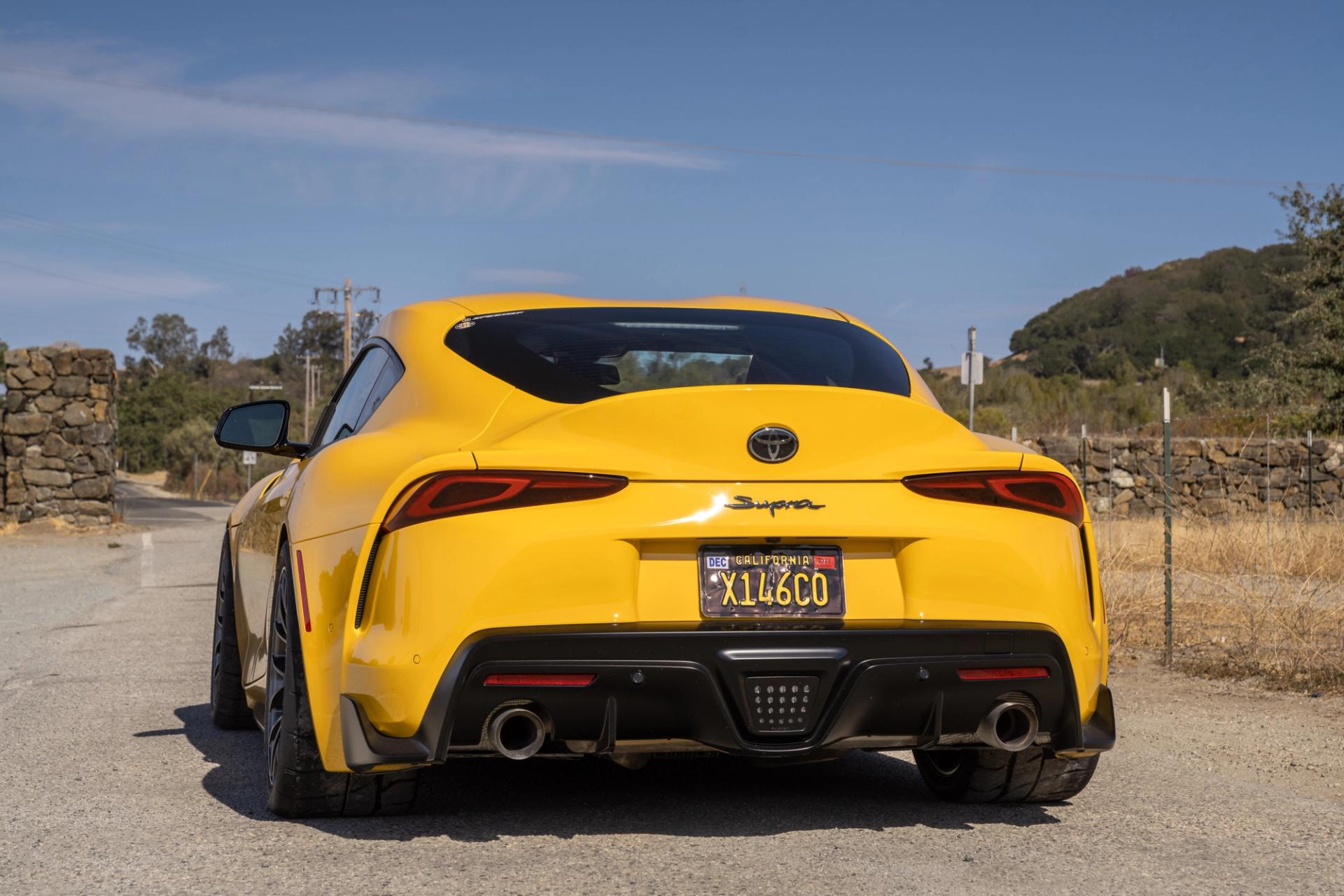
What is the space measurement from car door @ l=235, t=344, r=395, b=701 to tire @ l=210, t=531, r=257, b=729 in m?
0.17

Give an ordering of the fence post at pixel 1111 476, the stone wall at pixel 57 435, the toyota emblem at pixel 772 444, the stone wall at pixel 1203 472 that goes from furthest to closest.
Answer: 1. the stone wall at pixel 57 435
2. the fence post at pixel 1111 476
3. the stone wall at pixel 1203 472
4. the toyota emblem at pixel 772 444

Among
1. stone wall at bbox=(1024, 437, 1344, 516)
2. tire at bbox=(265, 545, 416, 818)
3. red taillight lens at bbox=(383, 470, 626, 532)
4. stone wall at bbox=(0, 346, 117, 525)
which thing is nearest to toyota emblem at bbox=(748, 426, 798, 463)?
red taillight lens at bbox=(383, 470, 626, 532)

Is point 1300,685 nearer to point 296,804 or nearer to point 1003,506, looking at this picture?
point 1003,506

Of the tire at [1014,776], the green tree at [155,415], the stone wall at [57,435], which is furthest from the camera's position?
the green tree at [155,415]

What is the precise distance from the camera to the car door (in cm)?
500

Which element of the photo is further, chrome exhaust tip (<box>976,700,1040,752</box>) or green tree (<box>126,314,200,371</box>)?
green tree (<box>126,314,200,371</box>)

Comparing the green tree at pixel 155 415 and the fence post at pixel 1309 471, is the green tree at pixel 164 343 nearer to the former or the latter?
the green tree at pixel 155 415

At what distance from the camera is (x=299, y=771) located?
13.6ft

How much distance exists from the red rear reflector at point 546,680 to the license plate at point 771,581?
13.5 inches

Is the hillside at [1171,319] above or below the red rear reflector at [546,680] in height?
above

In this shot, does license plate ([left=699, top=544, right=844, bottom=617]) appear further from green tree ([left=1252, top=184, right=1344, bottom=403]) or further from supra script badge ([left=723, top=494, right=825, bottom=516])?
green tree ([left=1252, top=184, right=1344, bottom=403])

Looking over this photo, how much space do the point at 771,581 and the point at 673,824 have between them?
1021 mm

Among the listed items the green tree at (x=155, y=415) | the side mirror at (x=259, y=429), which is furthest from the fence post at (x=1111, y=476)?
the green tree at (x=155, y=415)

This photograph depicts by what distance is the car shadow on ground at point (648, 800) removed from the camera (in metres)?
4.33
